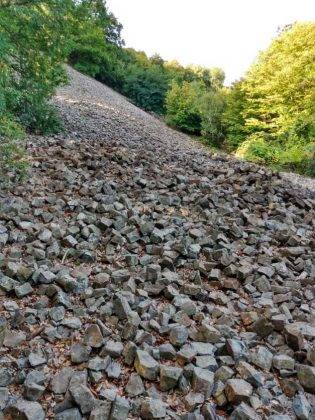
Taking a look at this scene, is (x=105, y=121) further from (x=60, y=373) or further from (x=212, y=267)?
(x=60, y=373)

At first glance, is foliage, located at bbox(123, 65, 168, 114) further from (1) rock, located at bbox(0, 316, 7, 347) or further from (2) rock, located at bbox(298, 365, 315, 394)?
(2) rock, located at bbox(298, 365, 315, 394)

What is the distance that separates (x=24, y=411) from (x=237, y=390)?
1.61 metres

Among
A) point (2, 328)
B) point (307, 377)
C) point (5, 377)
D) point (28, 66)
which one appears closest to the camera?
point (5, 377)

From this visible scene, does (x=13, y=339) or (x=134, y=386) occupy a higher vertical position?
(x=134, y=386)

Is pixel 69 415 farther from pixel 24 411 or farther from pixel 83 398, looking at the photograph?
pixel 24 411

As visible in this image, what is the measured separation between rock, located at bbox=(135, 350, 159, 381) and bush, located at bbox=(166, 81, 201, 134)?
→ 2337cm

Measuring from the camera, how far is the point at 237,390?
2881 millimetres

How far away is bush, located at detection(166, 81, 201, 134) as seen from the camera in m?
25.5

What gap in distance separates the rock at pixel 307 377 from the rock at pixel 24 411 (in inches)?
85.5

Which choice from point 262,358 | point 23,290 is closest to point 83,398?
point 23,290

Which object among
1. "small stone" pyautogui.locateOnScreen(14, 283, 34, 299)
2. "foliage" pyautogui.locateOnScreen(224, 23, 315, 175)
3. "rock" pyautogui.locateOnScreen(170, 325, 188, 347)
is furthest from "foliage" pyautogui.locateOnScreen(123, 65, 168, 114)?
"rock" pyautogui.locateOnScreen(170, 325, 188, 347)

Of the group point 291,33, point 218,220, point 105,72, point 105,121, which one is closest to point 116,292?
point 218,220

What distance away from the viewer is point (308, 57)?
16.7m

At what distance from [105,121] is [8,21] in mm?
8027
